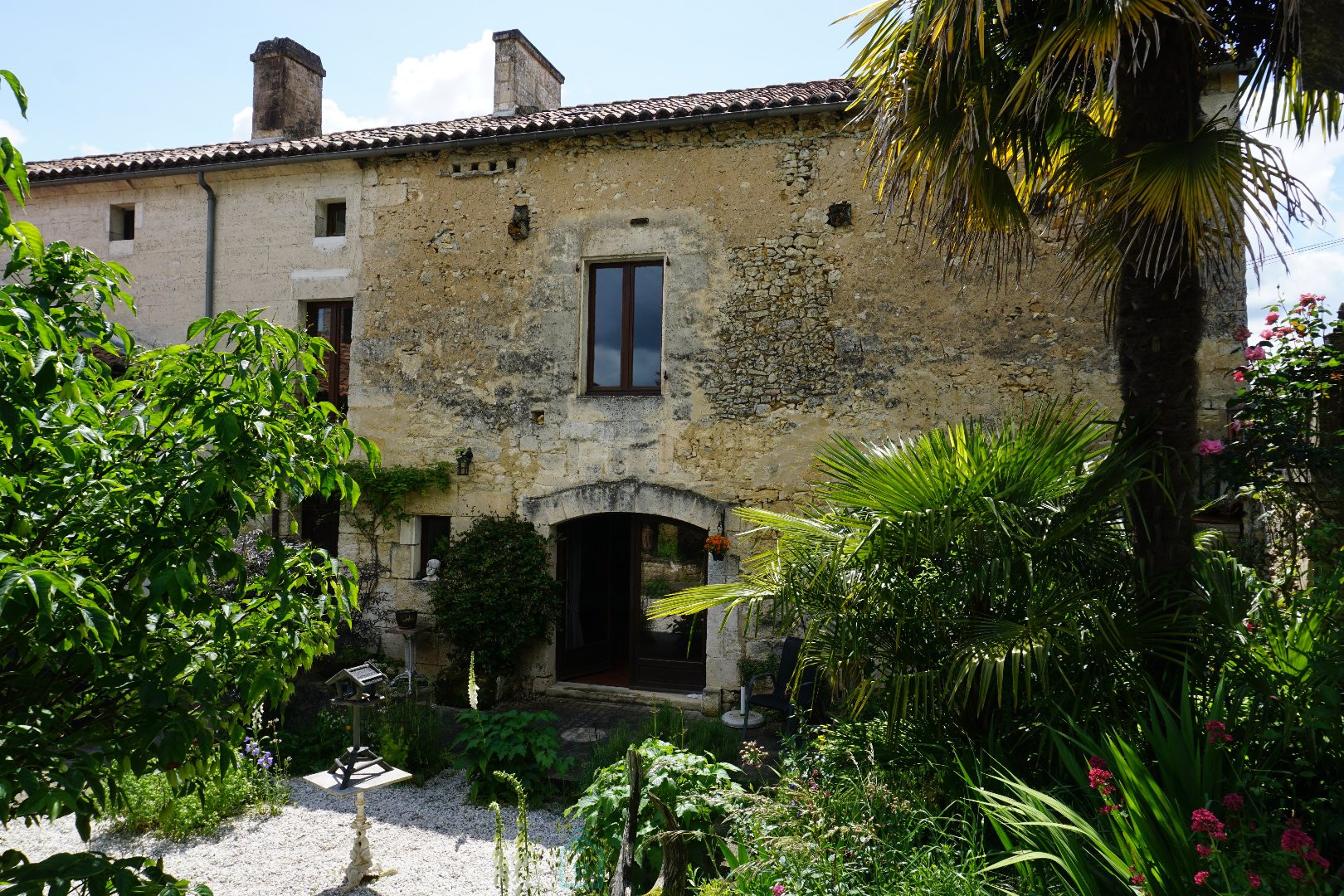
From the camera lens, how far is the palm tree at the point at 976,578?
143 inches

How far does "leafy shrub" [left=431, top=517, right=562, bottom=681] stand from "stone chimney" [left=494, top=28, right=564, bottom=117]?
5179 mm

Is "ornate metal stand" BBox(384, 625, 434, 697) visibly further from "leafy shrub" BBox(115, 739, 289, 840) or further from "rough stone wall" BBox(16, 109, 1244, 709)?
"leafy shrub" BBox(115, 739, 289, 840)

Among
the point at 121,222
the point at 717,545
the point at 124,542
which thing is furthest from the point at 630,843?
the point at 121,222

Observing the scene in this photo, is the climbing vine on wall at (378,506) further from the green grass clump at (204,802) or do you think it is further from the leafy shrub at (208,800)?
the green grass clump at (204,802)

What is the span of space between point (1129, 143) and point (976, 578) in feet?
6.96

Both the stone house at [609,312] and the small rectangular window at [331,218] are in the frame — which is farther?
the small rectangular window at [331,218]

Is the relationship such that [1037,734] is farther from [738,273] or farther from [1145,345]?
[738,273]

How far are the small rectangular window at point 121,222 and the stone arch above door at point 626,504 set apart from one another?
638 cm

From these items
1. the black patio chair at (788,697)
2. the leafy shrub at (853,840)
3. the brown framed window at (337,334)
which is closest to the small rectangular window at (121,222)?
the brown framed window at (337,334)

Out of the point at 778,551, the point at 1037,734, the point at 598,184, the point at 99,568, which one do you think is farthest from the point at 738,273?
the point at 99,568

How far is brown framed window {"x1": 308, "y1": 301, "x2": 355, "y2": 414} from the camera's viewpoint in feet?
33.1

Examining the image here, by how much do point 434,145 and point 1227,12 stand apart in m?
7.46

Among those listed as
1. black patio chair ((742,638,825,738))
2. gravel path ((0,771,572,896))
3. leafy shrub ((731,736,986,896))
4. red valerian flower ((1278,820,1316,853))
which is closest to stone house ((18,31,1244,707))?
black patio chair ((742,638,825,738))

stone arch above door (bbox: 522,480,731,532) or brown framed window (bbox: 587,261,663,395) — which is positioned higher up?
brown framed window (bbox: 587,261,663,395)
